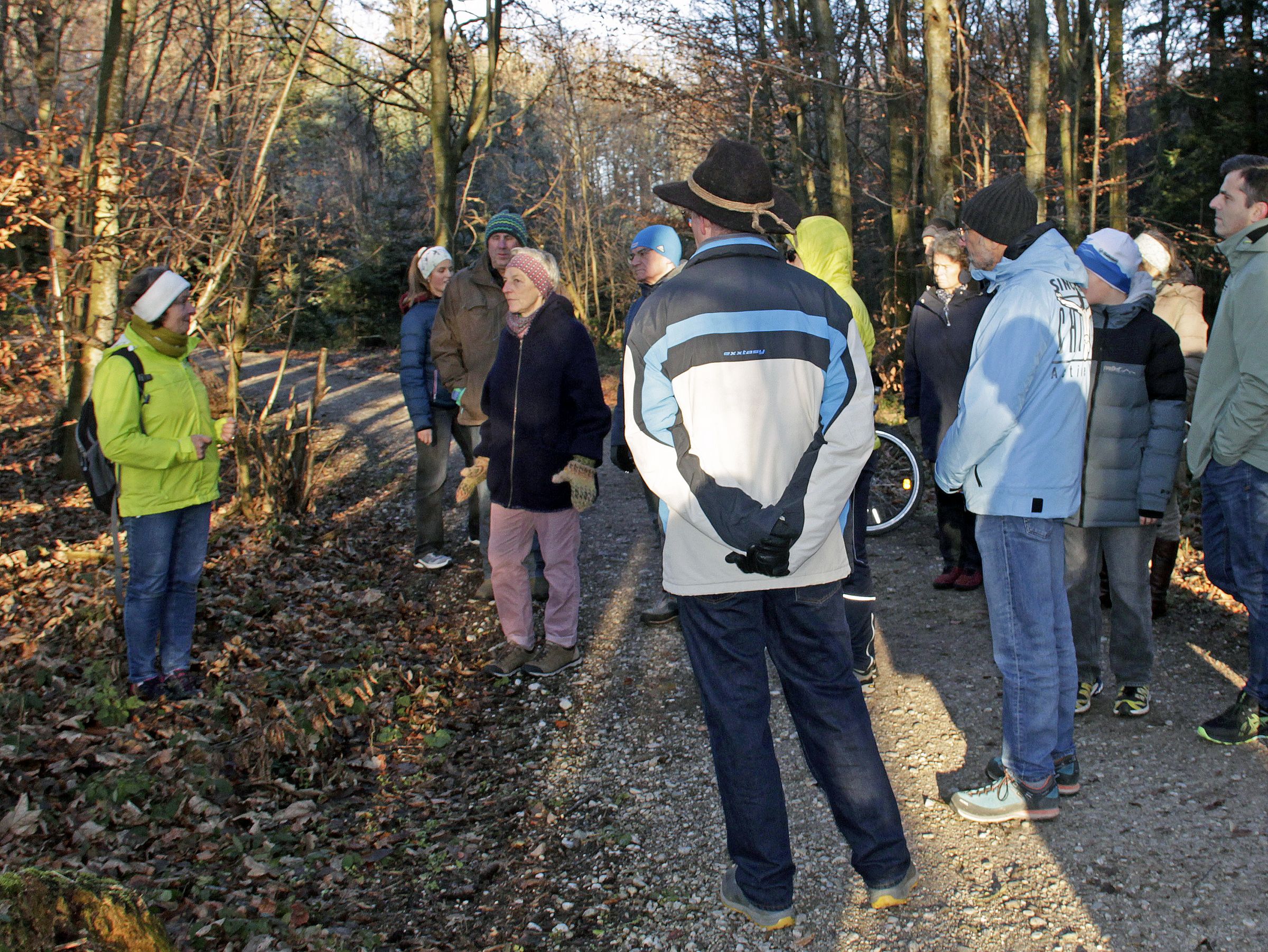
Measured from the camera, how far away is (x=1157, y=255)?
16.7 feet

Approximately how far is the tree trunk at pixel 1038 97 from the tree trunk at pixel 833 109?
2.90m

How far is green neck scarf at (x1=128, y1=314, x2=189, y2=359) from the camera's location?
444 cm

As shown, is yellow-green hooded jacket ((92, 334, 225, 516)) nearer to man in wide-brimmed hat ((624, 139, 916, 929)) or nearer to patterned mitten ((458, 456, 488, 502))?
patterned mitten ((458, 456, 488, 502))

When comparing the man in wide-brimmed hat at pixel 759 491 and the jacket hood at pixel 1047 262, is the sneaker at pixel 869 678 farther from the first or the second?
the jacket hood at pixel 1047 262

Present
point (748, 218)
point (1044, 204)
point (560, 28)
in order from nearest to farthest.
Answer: point (748, 218), point (1044, 204), point (560, 28)

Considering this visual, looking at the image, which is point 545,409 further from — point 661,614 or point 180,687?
point 180,687

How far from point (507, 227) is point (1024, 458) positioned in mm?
3779

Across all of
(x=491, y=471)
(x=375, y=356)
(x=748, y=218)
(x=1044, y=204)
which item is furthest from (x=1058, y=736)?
(x=375, y=356)

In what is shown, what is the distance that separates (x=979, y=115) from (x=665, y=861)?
11.6 metres

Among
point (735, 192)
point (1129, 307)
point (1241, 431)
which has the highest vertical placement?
point (735, 192)

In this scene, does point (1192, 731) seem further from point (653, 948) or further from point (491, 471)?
point (491, 471)

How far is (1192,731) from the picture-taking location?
410 centimetres

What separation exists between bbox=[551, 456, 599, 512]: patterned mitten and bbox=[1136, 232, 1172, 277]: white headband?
3.04 metres

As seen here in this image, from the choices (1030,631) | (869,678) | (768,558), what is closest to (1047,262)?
(1030,631)
